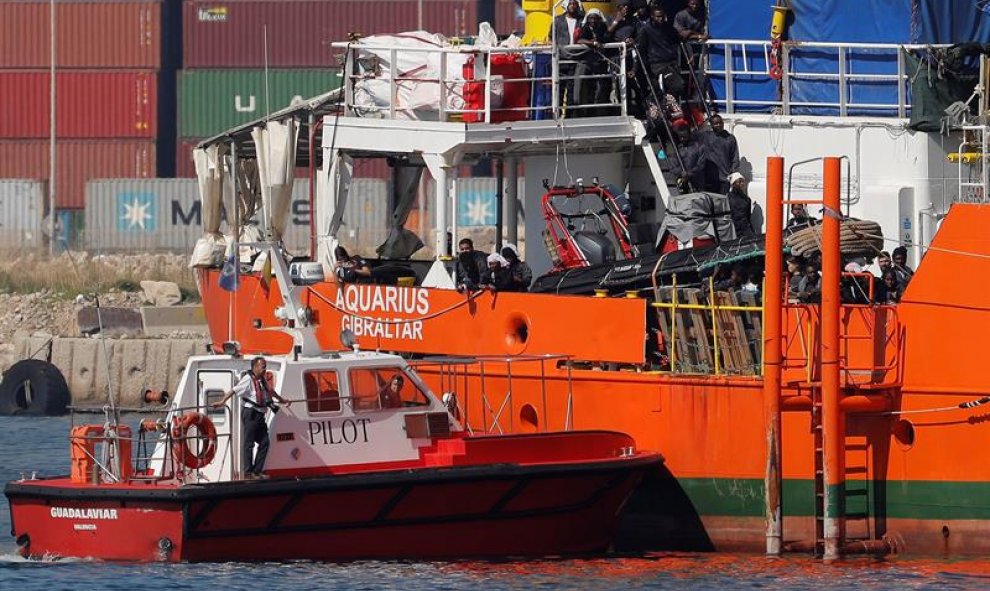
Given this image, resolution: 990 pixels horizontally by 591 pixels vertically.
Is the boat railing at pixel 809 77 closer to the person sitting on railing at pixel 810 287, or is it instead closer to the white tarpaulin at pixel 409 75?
the person sitting on railing at pixel 810 287

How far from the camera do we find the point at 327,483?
16.2m

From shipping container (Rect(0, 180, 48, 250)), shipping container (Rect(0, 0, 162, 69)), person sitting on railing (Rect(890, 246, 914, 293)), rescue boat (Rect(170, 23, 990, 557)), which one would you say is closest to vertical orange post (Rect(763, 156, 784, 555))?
rescue boat (Rect(170, 23, 990, 557))

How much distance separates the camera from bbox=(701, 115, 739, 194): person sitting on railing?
19344 millimetres

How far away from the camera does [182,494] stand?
16.0m

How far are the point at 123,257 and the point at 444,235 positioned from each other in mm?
30340

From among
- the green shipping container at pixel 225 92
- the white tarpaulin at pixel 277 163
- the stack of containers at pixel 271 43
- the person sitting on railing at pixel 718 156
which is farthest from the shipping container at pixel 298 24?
the person sitting on railing at pixel 718 156

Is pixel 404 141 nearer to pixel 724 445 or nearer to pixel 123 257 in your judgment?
pixel 724 445

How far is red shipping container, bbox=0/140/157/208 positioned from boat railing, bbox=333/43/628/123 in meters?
36.0

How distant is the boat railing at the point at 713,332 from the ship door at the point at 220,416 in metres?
3.84

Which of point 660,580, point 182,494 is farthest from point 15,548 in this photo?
point 660,580

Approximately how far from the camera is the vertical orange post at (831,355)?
53.6 ft

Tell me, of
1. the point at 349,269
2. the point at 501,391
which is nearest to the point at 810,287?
the point at 501,391

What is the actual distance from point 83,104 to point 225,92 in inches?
156

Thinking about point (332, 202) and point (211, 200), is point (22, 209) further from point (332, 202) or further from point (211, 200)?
point (332, 202)
